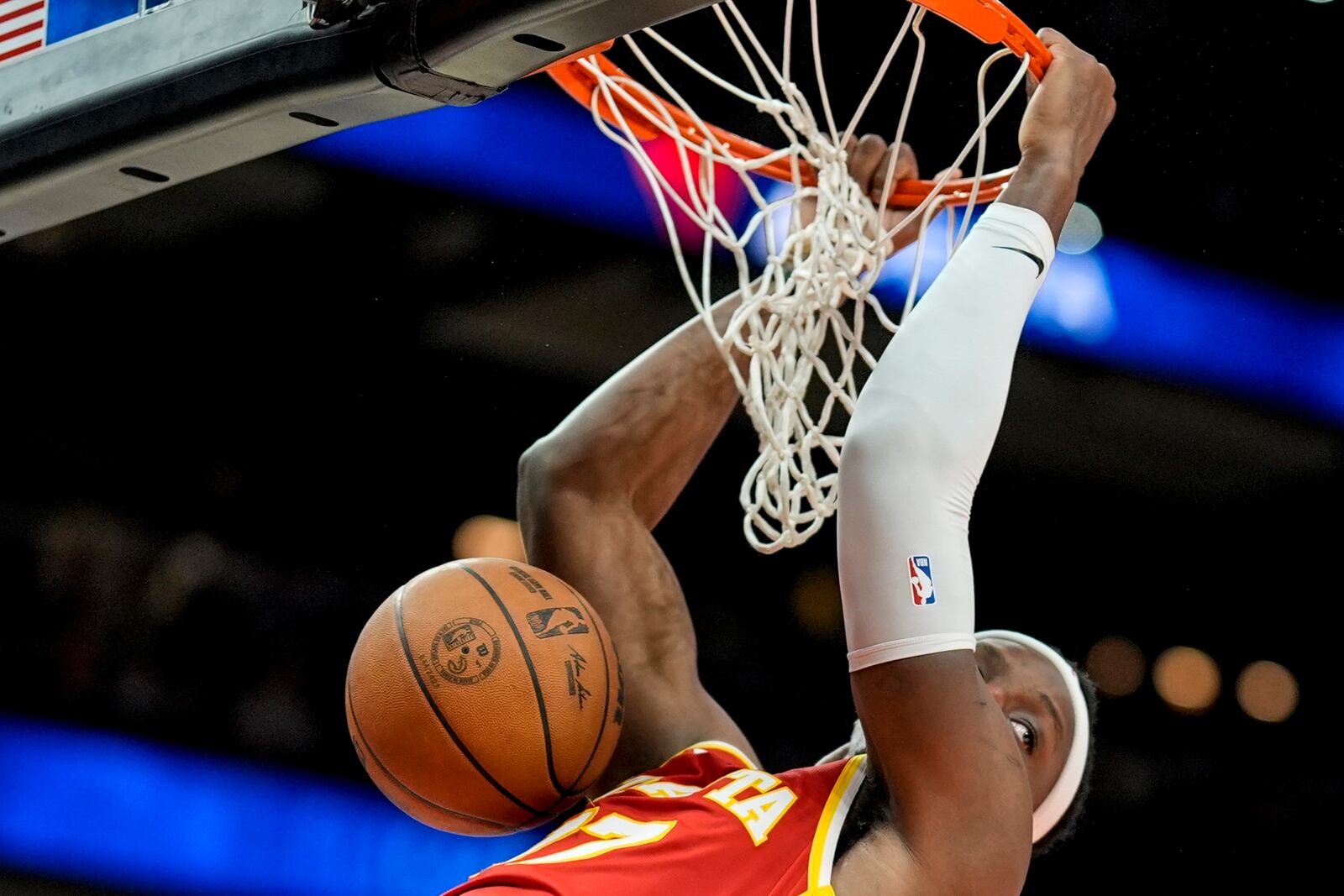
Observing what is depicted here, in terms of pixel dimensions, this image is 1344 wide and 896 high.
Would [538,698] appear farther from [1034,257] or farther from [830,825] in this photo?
[1034,257]

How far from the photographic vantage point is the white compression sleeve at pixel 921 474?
1.63 metres

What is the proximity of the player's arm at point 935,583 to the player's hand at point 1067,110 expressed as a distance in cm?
21

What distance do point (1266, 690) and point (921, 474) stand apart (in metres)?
4.23

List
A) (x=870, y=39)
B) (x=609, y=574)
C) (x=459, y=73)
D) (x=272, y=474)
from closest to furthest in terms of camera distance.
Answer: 1. (x=459, y=73)
2. (x=609, y=574)
3. (x=870, y=39)
4. (x=272, y=474)

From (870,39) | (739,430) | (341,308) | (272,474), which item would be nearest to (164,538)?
(272,474)

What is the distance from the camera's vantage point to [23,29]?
2029mm

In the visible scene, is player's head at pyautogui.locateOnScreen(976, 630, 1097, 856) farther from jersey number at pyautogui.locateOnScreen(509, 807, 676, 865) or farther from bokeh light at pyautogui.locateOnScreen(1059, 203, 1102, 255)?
bokeh light at pyautogui.locateOnScreen(1059, 203, 1102, 255)

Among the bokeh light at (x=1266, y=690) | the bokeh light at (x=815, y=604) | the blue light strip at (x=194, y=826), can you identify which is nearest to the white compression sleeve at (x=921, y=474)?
the blue light strip at (x=194, y=826)

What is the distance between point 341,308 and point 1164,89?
2782mm

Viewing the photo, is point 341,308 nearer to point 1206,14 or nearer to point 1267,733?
point 1206,14

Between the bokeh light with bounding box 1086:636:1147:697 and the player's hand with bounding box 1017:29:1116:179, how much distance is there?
3416 mm

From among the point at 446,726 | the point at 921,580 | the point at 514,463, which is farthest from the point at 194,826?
the point at 921,580

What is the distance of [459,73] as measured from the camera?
1675 mm

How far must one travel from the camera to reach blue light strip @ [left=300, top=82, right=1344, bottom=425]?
4.92m
